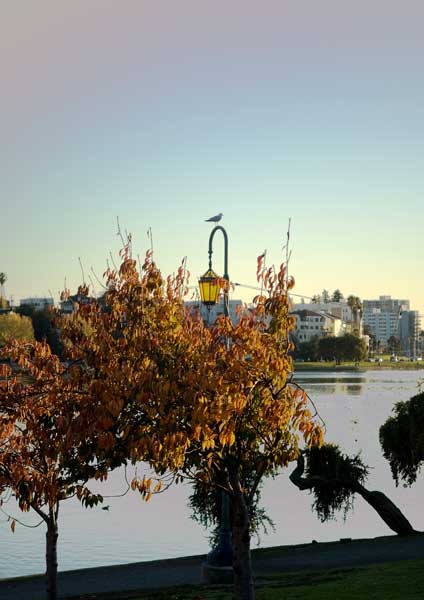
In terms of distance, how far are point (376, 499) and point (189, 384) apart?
20361mm

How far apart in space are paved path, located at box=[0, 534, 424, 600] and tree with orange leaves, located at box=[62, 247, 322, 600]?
899 cm

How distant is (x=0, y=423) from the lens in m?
15.0

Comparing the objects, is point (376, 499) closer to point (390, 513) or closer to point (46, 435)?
point (390, 513)

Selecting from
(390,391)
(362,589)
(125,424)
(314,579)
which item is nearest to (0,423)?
(125,424)

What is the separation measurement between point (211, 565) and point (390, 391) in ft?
397

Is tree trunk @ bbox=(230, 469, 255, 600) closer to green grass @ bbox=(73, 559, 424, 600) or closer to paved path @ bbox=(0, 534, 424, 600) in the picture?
green grass @ bbox=(73, 559, 424, 600)

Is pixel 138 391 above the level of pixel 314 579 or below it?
above

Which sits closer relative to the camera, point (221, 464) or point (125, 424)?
point (125, 424)

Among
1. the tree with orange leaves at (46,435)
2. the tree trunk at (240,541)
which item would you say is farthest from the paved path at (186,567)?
the tree trunk at (240,541)

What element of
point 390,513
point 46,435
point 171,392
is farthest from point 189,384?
point 390,513

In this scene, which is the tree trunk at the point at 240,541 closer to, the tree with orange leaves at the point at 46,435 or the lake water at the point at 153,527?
the tree with orange leaves at the point at 46,435

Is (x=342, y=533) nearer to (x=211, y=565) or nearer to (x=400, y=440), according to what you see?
(x=400, y=440)

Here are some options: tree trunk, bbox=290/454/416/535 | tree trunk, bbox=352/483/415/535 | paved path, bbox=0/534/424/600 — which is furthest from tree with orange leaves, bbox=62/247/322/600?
tree trunk, bbox=352/483/415/535

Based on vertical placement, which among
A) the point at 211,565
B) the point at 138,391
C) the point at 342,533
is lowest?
the point at 342,533
